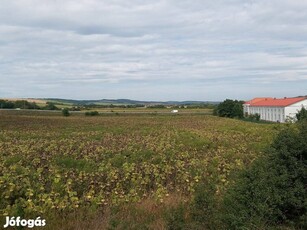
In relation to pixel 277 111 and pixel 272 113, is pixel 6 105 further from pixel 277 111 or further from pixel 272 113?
pixel 277 111

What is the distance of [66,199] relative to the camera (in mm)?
6883

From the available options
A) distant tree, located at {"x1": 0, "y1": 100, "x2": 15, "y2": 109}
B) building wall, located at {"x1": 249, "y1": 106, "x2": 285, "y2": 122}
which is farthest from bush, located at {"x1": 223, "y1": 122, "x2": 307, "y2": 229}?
distant tree, located at {"x1": 0, "y1": 100, "x2": 15, "y2": 109}

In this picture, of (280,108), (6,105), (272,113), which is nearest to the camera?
(280,108)

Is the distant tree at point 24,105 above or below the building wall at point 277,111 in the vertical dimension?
above

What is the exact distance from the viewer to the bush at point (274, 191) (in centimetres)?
558

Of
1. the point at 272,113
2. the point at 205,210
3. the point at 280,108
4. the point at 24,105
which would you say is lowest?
the point at 272,113

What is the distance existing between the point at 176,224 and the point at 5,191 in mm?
3814

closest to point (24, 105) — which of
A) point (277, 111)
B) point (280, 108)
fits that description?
point (277, 111)

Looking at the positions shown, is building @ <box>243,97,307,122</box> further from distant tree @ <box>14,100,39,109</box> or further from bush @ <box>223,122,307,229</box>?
distant tree @ <box>14,100,39,109</box>

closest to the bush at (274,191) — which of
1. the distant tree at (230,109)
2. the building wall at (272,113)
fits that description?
the building wall at (272,113)

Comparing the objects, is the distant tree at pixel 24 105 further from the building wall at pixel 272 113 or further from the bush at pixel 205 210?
the bush at pixel 205 210

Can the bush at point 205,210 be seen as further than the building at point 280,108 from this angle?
No

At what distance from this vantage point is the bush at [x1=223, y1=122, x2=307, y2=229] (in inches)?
220

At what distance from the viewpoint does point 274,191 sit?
19.0 feet
